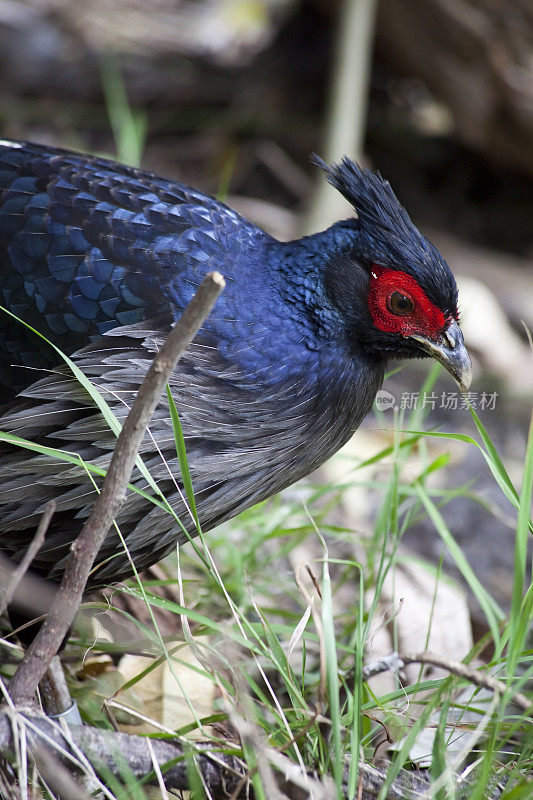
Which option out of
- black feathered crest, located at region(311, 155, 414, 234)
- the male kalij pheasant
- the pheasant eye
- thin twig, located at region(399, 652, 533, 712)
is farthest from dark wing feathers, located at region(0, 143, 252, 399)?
thin twig, located at region(399, 652, 533, 712)

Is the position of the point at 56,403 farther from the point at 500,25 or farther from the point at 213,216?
the point at 500,25

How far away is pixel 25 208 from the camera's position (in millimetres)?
1916

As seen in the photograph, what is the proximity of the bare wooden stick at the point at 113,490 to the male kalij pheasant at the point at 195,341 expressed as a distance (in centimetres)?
29

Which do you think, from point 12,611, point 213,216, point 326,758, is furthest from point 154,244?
point 326,758

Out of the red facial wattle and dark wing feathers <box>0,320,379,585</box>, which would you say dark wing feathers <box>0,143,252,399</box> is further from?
the red facial wattle

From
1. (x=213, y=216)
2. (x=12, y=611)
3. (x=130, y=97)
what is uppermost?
(x=130, y=97)

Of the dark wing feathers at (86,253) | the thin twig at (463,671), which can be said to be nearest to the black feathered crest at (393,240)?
the dark wing feathers at (86,253)

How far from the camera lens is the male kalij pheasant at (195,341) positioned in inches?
69.4

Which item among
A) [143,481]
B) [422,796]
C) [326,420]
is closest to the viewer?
[422,796]

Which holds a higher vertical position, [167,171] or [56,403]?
[167,171]

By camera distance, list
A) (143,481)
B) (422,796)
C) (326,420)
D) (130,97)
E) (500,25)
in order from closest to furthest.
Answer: (422,796)
(143,481)
(326,420)
(500,25)
(130,97)

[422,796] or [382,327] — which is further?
[382,327]

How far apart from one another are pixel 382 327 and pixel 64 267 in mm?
720

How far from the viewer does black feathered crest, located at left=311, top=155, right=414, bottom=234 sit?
184 cm
